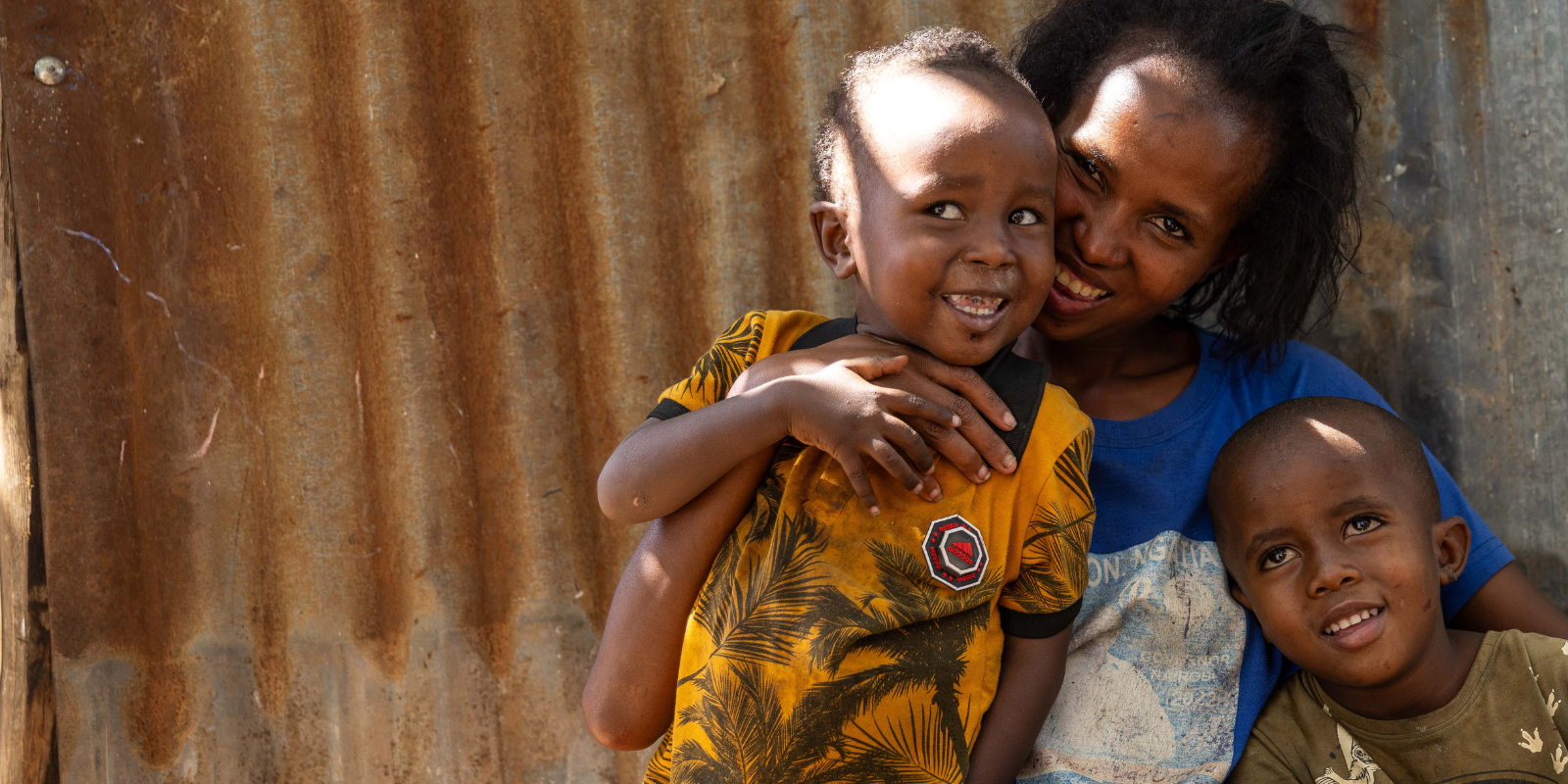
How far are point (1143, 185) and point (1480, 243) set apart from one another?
0.93m

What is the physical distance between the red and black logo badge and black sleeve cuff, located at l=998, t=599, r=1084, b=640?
11 cm

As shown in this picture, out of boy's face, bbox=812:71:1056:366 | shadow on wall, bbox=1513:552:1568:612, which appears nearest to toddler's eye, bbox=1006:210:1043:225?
boy's face, bbox=812:71:1056:366

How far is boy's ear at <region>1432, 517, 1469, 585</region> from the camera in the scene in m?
1.67

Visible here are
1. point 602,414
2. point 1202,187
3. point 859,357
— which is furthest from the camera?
point 602,414

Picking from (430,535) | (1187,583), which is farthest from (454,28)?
(1187,583)

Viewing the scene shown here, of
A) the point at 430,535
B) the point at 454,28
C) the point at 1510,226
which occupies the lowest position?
the point at 430,535

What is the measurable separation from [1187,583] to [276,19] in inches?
72.9

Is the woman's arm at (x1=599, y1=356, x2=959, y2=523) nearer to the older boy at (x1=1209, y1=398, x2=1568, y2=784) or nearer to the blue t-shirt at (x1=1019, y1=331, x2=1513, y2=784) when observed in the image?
the blue t-shirt at (x1=1019, y1=331, x2=1513, y2=784)

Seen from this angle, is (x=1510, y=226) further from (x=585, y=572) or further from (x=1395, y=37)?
(x=585, y=572)

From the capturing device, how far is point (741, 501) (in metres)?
1.41

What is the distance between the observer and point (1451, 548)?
5.53 feet

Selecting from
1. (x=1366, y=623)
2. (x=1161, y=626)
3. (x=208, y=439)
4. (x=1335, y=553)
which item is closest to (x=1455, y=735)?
(x=1366, y=623)

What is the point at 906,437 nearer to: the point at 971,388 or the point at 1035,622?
the point at 971,388

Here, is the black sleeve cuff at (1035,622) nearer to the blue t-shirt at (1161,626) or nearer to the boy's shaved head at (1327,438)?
the blue t-shirt at (1161,626)
